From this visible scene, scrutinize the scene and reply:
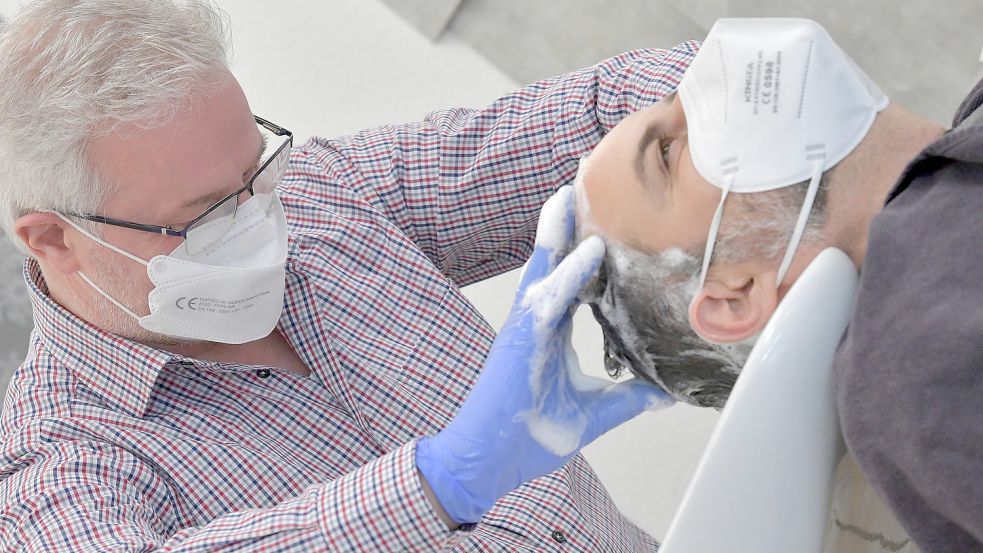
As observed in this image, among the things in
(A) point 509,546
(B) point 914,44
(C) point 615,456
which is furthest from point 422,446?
(B) point 914,44

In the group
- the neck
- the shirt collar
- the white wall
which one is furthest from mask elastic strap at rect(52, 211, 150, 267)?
the white wall

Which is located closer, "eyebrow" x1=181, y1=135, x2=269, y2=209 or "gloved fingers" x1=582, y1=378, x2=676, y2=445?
"gloved fingers" x1=582, y1=378, x2=676, y2=445

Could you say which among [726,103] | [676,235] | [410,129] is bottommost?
[410,129]

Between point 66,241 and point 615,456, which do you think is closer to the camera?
point 66,241

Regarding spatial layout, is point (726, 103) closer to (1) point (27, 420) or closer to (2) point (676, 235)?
(2) point (676, 235)

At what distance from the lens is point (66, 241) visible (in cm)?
115

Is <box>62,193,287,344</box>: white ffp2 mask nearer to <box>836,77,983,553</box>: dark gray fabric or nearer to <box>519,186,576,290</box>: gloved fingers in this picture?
<box>519,186,576,290</box>: gloved fingers

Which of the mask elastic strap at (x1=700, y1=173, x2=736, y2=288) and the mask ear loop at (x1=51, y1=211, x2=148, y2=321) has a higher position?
the mask elastic strap at (x1=700, y1=173, x2=736, y2=288)

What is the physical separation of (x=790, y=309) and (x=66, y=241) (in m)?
0.86

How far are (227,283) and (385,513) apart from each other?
1.35ft

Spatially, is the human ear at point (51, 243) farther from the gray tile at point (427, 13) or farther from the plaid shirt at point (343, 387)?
the gray tile at point (427, 13)

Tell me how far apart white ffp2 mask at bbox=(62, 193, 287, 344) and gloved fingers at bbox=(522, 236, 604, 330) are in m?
0.45

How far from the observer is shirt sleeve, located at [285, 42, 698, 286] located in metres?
1.31

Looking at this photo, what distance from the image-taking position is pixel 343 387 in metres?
1.26
